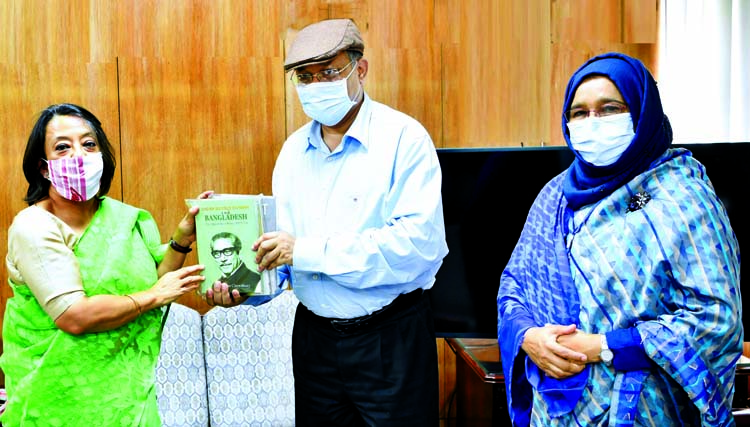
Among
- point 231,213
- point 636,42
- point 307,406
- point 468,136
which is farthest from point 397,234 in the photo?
point 636,42

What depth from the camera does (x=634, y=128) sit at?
1.74 meters

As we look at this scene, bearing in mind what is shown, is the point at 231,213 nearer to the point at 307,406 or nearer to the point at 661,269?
the point at 307,406

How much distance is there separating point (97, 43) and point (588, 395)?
267cm

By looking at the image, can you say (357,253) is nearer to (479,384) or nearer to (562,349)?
(562,349)

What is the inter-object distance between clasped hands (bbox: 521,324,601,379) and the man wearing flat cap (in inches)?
18.3

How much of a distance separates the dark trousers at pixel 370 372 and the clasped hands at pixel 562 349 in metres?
0.47

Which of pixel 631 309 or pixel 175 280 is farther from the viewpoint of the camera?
pixel 175 280

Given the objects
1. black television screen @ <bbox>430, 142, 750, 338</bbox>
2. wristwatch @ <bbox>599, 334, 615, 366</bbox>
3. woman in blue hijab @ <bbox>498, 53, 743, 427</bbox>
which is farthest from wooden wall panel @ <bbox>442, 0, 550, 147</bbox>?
wristwatch @ <bbox>599, 334, 615, 366</bbox>

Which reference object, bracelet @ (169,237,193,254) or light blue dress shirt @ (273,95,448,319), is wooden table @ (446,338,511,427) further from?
bracelet @ (169,237,193,254)

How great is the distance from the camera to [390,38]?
331 centimetres

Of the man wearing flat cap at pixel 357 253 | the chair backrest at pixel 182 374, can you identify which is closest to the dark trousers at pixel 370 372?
the man wearing flat cap at pixel 357 253

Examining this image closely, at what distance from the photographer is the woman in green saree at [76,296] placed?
6.23 feet

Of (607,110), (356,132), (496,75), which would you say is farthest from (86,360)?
(496,75)

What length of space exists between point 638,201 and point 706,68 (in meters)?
1.89
